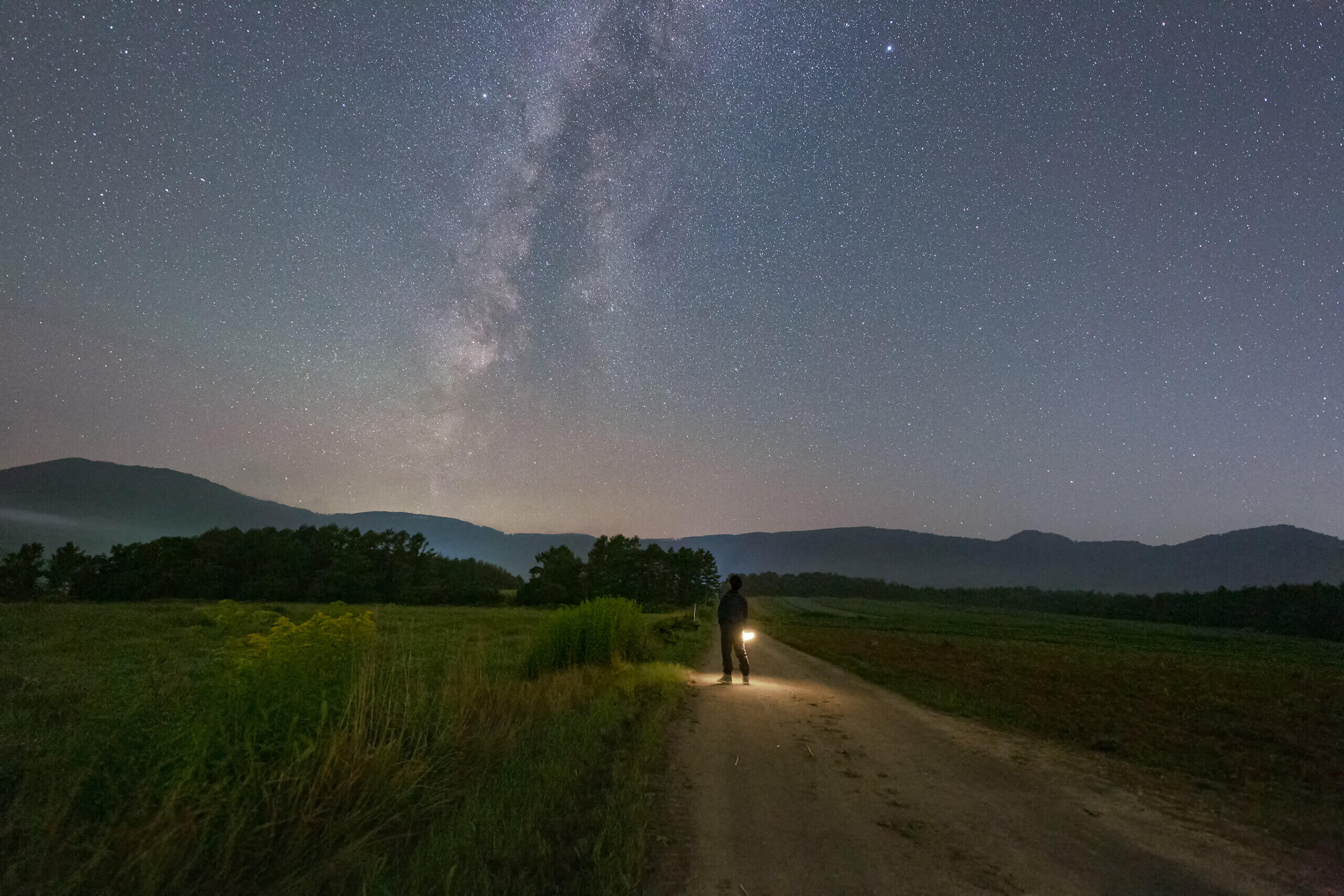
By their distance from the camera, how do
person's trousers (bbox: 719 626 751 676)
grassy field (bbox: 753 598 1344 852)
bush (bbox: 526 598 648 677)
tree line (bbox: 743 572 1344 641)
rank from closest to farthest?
grassy field (bbox: 753 598 1344 852), person's trousers (bbox: 719 626 751 676), bush (bbox: 526 598 648 677), tree line (bbox: 743 572 1344 641)

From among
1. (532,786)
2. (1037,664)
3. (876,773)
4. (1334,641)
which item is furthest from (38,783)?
(1334,641)

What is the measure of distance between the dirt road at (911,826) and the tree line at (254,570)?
66.5 metres

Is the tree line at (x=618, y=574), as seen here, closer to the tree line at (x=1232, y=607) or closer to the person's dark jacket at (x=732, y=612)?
the tree line at (x=1232, y=607)

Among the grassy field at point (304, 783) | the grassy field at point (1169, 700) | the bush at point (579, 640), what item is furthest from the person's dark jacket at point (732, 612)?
the grassy field at point (304, 783)

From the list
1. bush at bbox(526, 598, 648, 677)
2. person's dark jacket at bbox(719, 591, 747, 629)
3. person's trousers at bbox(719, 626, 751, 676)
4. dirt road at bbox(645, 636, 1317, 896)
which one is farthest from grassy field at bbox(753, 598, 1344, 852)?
bush at bbox(526, 598, 648, 677)

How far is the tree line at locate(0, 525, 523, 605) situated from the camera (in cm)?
6475

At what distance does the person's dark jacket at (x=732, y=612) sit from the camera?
597 inches

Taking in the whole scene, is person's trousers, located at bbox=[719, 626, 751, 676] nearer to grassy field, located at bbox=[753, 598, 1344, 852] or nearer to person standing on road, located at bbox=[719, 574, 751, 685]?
person standing on road, located at bbox=[719, 574, 751, 685]

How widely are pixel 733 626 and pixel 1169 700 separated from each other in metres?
12.2

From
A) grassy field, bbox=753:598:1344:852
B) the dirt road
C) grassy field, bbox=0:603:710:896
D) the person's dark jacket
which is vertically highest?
the person's dark jacket

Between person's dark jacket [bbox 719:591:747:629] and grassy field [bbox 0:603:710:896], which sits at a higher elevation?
person's dark jacket [bbox 719:591:747:629]

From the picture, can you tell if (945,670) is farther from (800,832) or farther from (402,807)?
(402,807)

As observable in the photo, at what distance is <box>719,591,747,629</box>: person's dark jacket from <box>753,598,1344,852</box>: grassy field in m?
4.43

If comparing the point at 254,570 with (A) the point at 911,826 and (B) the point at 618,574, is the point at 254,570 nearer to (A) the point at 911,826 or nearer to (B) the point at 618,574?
(B) the point at 618,574
